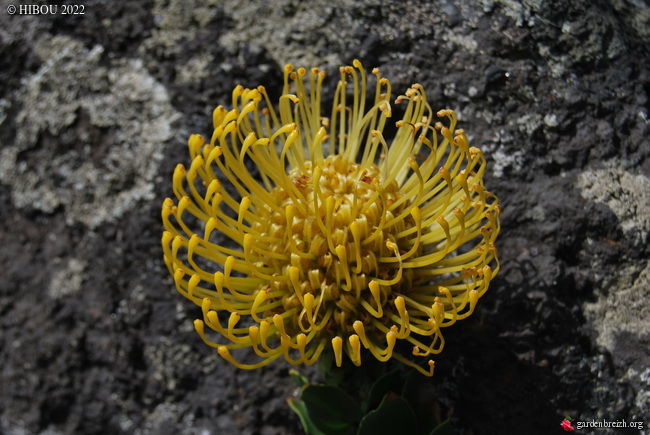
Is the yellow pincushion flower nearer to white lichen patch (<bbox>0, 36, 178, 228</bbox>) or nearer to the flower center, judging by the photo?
the flower center

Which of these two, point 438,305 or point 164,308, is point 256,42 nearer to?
point 164,308

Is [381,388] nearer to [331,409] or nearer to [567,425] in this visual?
[331,409]

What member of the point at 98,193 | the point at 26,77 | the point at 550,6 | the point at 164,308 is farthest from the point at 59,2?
the point at 550,6

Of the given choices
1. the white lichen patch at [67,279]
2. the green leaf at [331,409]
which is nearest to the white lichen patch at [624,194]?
the green leaf at [331,409]

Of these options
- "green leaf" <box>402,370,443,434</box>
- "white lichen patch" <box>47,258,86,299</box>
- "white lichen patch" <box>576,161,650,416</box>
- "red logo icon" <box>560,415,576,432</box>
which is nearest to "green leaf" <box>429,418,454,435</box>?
"green leaf" <box>402,370,443,434</box>

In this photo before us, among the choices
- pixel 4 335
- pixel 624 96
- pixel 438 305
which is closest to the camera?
pixel 438 305

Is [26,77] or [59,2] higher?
[59,2]
